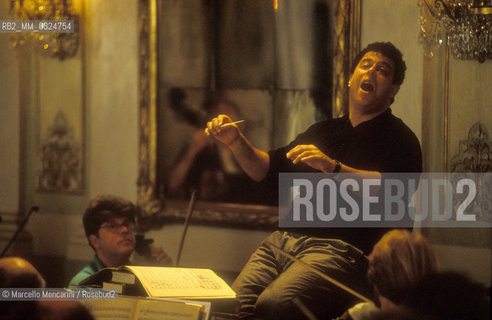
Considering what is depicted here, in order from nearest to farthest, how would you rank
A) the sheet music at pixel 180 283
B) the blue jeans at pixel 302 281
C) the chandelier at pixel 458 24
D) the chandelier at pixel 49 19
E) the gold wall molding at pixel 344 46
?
the sheet music at pixel 180 283, the blue jeans at pixel 302 281, the chandelier at pixel 458 24, the gold wall molding at pixel 344 46, the chandelier at pixel 49 19

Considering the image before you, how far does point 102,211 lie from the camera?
283 cm

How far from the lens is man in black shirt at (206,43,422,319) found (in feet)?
6.68

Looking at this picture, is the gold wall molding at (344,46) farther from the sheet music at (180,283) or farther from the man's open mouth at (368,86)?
the sheet music at (180,283)

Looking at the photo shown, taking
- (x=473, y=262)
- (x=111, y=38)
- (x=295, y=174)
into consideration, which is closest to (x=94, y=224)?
(x=295, y=174)

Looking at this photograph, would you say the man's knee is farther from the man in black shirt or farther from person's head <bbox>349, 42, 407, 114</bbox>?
person's head <bbox>349, 42, 407, 114</bbox>

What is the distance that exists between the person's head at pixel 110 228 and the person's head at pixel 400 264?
1.42 m

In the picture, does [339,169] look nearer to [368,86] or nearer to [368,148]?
[368,148]

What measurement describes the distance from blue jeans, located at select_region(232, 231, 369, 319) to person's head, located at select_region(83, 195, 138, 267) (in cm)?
75

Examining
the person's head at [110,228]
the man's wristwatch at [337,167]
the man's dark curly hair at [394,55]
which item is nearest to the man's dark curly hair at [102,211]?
the person's head at [110,228]

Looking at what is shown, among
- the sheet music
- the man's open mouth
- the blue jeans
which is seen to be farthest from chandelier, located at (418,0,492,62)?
the sheet music

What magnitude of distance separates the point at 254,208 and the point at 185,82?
0.73m

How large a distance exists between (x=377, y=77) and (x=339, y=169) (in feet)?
1.15

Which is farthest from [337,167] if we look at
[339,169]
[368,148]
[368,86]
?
[368,86]

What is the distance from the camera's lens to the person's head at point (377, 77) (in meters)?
2.21
